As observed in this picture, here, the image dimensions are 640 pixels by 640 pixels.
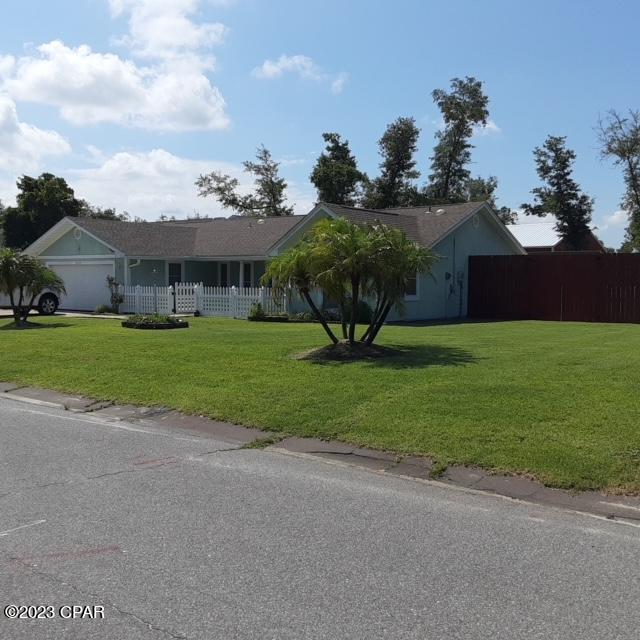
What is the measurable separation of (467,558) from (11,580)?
9.09ft

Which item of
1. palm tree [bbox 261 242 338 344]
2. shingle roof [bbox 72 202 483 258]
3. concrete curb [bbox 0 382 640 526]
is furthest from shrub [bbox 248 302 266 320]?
concrete curb [bbox 0 382 640 526]

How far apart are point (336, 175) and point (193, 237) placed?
17.8m

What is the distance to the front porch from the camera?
30.1 m

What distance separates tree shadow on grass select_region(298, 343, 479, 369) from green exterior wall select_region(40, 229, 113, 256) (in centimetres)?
1974

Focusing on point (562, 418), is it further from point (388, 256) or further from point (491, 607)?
point (388, 256)

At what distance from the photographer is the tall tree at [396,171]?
1980 inches

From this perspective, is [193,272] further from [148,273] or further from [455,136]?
[455,136]

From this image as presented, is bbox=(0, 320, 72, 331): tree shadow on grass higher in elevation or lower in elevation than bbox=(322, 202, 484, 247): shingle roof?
lower

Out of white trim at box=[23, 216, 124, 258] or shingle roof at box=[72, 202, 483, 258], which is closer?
shingle roof at box=[72, 202, 483, 258]

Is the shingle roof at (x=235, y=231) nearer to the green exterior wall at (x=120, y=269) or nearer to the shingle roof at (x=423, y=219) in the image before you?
the shingle roof at (x=423, y=219)

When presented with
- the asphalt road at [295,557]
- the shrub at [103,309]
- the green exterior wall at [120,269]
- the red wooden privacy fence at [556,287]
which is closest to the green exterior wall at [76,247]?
the green exterior wall at [120,269]

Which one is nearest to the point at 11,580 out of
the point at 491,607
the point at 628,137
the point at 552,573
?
the point at 491,607

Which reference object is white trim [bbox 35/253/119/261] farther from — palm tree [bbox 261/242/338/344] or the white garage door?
palm tree [bbox 261/242/338/344]

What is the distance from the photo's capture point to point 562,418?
24.8 ft
